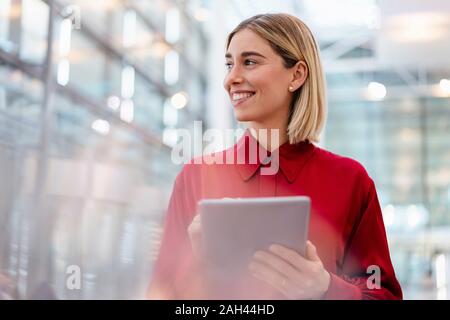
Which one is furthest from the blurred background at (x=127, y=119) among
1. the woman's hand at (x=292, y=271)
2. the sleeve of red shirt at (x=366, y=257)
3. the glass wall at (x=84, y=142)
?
the woman's hand at (x=292, y=271)

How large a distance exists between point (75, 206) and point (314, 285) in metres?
1.59

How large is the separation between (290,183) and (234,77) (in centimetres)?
17

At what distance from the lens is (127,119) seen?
3.44 meters

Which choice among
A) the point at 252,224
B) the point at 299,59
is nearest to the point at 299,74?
the point at 299,59

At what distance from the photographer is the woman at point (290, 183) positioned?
3.20 feet

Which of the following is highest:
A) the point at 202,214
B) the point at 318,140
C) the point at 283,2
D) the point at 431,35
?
the point at 431,35

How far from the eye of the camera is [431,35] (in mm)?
3965

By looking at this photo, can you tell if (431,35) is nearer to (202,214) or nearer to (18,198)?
(18,198)

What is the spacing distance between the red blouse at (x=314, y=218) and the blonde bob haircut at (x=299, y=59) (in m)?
0.03

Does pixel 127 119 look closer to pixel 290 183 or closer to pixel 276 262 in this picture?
pixel 290 183

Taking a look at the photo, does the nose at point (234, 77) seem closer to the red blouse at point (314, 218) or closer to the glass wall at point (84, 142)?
the red blouse at point (314, 218)

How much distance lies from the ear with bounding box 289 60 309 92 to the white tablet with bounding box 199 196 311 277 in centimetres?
24
